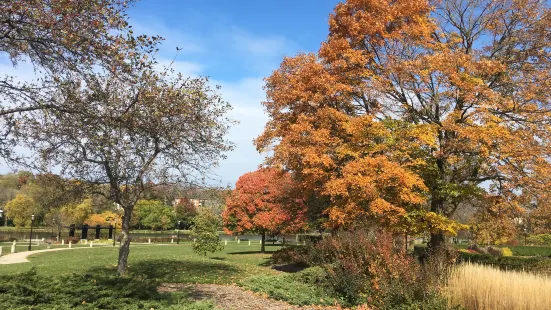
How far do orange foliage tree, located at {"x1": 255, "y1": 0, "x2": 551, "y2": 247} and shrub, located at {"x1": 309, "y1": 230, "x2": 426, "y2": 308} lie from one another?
1517mm

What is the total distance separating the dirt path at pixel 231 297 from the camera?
29.4ft

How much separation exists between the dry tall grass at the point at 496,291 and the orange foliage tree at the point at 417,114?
11.4ft

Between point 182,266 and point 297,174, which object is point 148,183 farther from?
point 297,174

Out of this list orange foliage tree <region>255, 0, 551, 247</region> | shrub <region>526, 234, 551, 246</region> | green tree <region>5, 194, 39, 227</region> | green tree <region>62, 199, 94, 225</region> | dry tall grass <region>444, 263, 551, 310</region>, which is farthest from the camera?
green tree <region>5, 194, 39, 227</region>

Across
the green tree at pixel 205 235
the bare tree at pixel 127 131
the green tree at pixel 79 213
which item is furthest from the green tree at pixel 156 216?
the bare tree at pixel 127 131

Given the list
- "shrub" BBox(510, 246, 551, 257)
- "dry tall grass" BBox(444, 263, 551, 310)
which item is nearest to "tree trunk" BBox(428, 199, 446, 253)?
"dry tall grass" BBox(444, 263, 551, 310)

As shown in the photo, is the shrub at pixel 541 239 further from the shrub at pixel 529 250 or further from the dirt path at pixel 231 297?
the dirt path at pixel 231 297

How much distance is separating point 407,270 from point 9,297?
8.18 metres

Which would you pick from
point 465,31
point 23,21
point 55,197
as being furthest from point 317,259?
point 465,31

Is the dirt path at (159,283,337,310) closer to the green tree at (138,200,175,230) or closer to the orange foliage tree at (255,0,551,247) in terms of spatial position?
the orange foliage tree at (255,0,551,247)

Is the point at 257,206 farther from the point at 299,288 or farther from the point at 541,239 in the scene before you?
the point at 541,239

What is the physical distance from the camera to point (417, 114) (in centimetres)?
1498

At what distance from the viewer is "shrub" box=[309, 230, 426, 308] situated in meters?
8.69

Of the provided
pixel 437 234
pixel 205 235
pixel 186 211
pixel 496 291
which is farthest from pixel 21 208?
pixel 496 291
